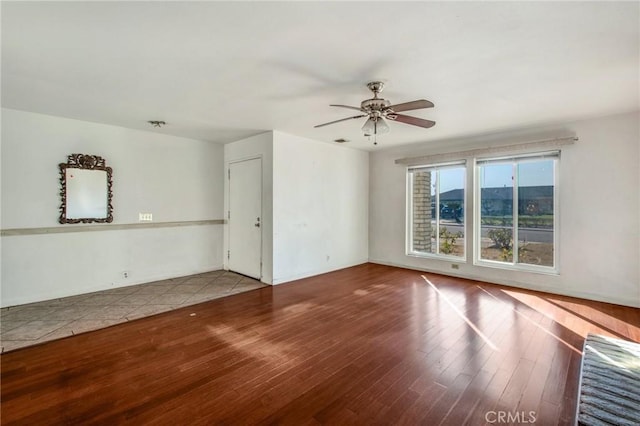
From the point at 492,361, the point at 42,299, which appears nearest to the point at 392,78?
the point at 492,361

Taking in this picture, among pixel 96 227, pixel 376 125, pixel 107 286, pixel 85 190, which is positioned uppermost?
pixel 376 125

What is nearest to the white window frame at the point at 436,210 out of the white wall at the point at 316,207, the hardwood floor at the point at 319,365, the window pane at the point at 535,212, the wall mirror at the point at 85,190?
the window pane at the point at 535,212

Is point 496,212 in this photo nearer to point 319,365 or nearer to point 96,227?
point 319,365

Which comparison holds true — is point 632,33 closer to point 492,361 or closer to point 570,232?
point 492,361

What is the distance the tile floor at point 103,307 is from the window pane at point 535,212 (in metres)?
4.40

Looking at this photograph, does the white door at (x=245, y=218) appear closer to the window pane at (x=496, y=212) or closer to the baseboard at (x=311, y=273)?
the baseboard at (x=311, y=273)

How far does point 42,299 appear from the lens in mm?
4008

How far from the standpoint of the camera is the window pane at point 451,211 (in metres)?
5.50

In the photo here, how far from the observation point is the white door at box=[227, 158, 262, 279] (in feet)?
16.9

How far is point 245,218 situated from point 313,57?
3546mm

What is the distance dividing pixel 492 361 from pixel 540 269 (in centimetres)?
293

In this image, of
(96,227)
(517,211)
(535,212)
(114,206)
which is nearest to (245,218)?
(114,206)

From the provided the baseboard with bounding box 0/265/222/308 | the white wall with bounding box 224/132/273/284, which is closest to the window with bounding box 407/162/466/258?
the white wall with bounding box 224/132/273/284

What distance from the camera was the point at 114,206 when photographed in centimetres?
463
